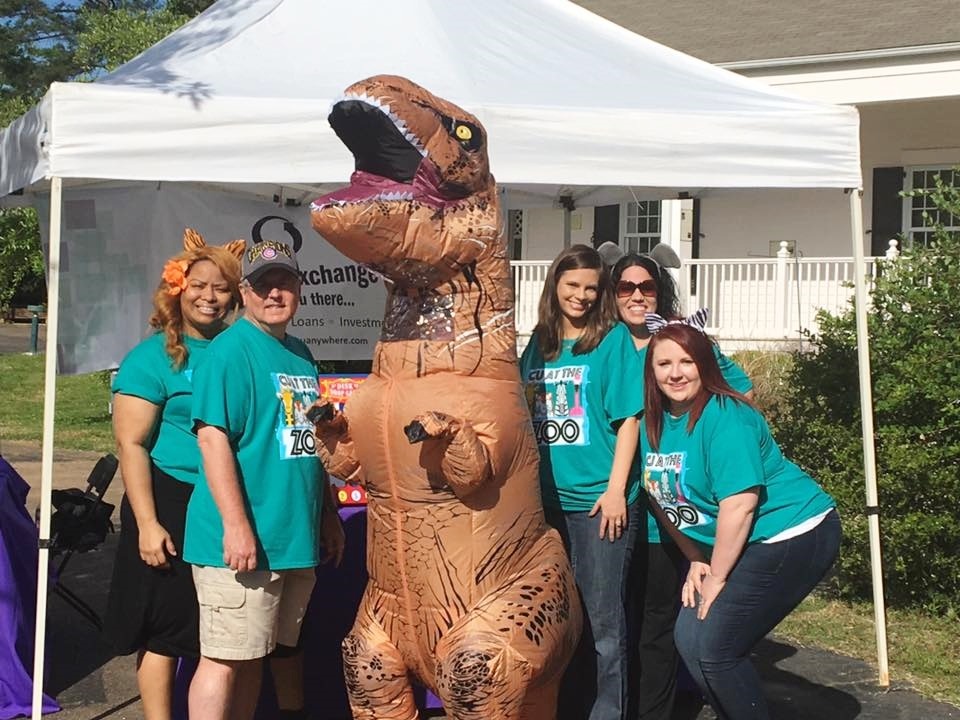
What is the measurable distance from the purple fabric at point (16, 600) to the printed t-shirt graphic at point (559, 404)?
2.22 metres

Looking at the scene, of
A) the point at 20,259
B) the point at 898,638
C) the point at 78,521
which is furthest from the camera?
the point at 20,259

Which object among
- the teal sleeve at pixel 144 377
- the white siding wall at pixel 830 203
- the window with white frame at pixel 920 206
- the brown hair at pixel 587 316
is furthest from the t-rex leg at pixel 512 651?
the window with white frame at pixel 920 206

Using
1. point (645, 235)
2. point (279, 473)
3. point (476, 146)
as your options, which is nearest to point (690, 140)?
point (476, 146)

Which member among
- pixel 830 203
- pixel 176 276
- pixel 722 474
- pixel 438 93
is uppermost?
pixel 830 203

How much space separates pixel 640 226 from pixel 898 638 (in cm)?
1004

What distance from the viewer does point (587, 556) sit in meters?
3.63

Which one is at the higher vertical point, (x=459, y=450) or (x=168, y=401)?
(x=168, y=401)

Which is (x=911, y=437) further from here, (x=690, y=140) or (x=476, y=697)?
(x=476, y=697)

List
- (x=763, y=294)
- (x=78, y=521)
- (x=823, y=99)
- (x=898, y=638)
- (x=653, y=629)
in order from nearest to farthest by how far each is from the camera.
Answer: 1. (x=653, y=629)
2. (x=78, y=521)
3. (x=898, y=638)
4. (x=823, y=99)
5. (x=763, y=294)

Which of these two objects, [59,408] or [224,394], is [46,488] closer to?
[224,394]

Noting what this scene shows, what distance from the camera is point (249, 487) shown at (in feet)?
10.7

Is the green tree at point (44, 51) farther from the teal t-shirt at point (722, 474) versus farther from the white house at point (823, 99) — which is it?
the teal t-shirt at point (722, 474)

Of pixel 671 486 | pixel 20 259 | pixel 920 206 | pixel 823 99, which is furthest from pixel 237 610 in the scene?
pixel 20 259

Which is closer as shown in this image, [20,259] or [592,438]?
[592,438]
